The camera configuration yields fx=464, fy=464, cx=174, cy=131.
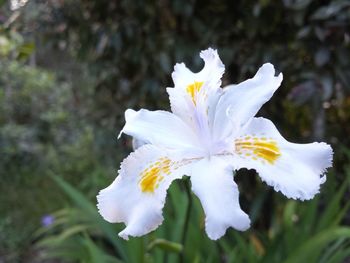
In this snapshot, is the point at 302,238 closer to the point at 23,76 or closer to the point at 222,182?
the point at 222,182

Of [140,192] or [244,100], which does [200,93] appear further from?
[140,192]

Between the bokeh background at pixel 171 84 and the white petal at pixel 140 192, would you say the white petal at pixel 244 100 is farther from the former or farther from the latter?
the bokeh background at pixel 171 84

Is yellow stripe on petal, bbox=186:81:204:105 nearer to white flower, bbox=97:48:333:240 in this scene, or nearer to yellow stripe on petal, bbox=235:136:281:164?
white flower, bbox=97:48:333:240

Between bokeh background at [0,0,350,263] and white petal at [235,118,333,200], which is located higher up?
bokeh background at [0,0,350,263]

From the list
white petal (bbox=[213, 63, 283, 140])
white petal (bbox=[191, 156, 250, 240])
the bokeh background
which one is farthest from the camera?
the bokeh background

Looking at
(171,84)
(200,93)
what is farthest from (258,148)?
(171,84)

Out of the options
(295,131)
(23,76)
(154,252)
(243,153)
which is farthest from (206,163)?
(23,76)

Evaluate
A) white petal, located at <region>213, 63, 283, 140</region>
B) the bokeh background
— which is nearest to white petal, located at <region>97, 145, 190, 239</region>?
white petal, located at <region>213, 63, 283, 140</region>

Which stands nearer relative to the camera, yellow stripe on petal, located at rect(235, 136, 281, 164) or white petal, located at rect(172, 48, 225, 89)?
yellow stripe on petal, located at rect(235, 136, 281, 164)

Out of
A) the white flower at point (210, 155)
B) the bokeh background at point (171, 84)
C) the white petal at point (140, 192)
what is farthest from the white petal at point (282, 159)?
the bokeh background at point (171, 84)
